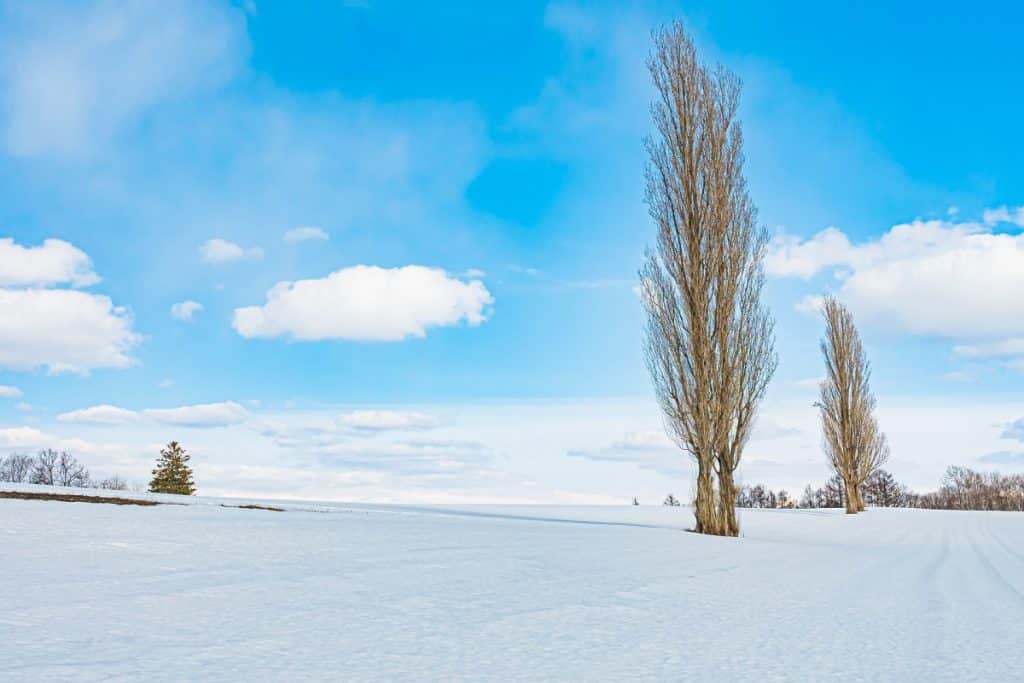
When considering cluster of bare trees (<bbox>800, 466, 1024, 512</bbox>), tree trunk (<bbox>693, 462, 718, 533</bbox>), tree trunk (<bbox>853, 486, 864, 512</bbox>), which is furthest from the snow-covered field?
cluster of bare trees (<bbox>800, 466, 1024, 512</bbox>)

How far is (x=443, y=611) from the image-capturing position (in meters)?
4.48

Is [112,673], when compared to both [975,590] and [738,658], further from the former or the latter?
[975,590]

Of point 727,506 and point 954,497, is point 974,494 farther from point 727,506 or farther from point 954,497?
point 727,506

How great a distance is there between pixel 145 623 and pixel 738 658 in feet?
10.1

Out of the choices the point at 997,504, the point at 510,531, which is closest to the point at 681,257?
the point at 510,531

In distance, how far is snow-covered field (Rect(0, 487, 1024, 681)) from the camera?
329 centimetres

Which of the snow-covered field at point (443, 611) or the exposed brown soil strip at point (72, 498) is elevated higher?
the exposed brown soil strip at point (72, 498)

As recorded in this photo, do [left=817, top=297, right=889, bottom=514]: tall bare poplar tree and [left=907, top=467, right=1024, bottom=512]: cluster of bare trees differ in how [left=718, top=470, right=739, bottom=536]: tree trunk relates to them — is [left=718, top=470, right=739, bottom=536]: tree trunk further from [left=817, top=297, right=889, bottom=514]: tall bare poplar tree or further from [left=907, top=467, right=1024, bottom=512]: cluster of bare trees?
[left=907, top=467, right=1024, bottom=512]: cluster of bare trees

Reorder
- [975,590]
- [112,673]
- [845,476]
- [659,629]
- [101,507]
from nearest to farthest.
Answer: [112,673], [659,629], [975,590], [101,507], [845,476]

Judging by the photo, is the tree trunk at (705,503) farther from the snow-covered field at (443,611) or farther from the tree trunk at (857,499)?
the tree trunk at (857,499)

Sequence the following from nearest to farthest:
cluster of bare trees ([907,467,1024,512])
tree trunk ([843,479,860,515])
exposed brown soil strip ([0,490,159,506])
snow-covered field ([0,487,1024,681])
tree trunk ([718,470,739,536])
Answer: snow-covered field ([0,487,1024,681]) < exposed brown soil strip ([0,490,159,506]) < tree trunk ([718,470,739,536]) < tree trunk ([843,479,860,515]) < cluster of bare trees ([907,467,1024,512])

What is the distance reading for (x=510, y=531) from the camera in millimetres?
10930

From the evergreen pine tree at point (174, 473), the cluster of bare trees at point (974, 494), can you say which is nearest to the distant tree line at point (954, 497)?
the cluster of bare trees at point (974, 494)

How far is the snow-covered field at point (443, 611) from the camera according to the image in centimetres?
329
